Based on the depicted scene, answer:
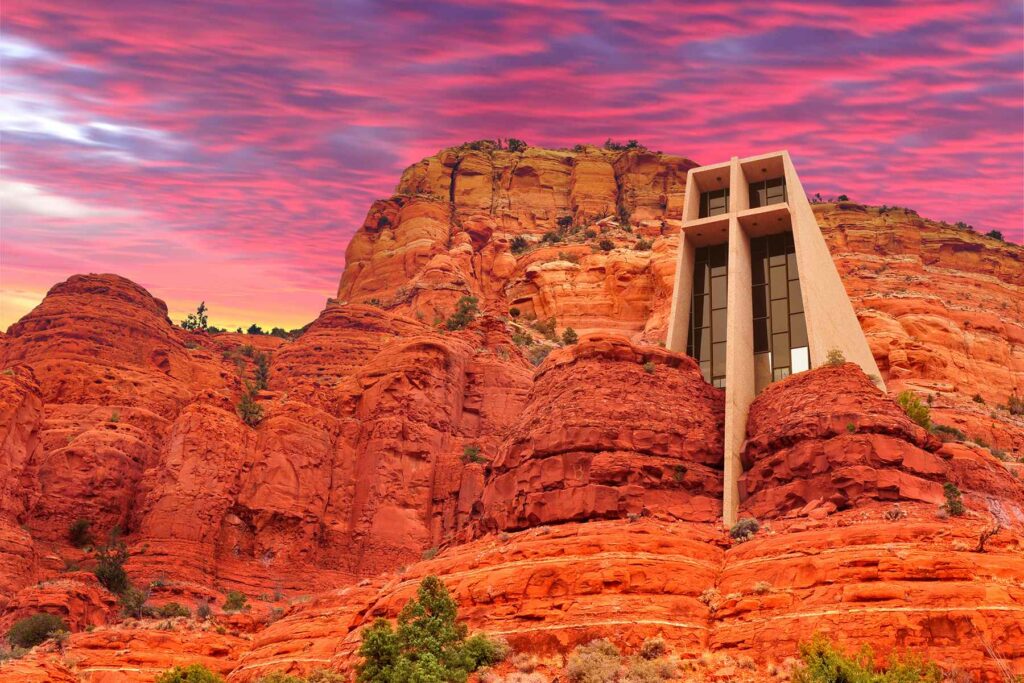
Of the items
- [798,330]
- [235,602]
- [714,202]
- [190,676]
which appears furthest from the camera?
[714,202]

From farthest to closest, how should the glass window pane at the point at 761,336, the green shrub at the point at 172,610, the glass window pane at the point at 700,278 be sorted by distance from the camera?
the glass window pane at the point at 700,278, the glass window pane at the point at 761,336, the green shrub at the point at 172,610

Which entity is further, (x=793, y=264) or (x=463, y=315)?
(x=463, y=315)

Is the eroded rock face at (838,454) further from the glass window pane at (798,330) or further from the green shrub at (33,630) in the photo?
the green shrub at (33,630)

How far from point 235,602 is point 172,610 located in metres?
2.78

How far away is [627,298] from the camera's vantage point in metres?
92.4

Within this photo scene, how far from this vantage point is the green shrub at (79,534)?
57.5 m

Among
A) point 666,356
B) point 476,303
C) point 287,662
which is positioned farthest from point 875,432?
point 476,303

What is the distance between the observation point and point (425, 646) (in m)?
33.1

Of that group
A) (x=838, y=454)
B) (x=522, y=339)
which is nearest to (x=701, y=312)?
(x=838, y=454)

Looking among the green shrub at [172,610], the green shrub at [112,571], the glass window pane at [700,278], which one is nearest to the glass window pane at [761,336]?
the glass window pane at [700,278]

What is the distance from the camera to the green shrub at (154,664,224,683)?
3725cm

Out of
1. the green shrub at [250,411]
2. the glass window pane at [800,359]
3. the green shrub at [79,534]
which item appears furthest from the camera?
the green shrub at [250,411]

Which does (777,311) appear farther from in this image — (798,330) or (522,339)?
(522,339)

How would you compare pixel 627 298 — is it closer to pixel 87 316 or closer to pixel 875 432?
pixel 87 316
